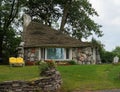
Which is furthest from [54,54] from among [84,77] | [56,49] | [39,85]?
[39,85]

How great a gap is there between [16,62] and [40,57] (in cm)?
792

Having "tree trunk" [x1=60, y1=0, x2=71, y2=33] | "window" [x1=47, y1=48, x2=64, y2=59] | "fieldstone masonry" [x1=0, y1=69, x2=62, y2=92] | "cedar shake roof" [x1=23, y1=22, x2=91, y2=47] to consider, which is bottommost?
"fieldstone masonry" [x1=0, y1=69, x2=62, y2=92]

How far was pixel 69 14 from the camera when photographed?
60.2 metres

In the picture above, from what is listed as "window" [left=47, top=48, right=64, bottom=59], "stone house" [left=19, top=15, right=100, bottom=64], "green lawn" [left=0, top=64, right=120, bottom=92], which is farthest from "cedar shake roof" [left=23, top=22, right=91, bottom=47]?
"green lawn" [left=0, top=64, right=120, bottom=92]

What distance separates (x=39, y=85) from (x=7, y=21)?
31.0m

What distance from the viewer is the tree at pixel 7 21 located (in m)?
54.1

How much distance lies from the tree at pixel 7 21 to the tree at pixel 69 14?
5736 mm

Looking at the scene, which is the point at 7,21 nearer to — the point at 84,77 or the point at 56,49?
the point at 56,49

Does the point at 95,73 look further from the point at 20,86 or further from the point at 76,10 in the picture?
the point at 76,10

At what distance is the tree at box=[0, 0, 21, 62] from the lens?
178 feet

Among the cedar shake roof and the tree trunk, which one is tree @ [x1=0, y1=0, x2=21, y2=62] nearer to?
the cedar shake roof

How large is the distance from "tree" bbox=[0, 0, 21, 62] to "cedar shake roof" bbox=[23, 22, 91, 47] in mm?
4595

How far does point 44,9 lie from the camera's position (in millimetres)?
61375

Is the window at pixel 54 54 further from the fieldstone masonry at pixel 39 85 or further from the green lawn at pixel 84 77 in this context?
the fieldstone masonry at pixel 39 85
